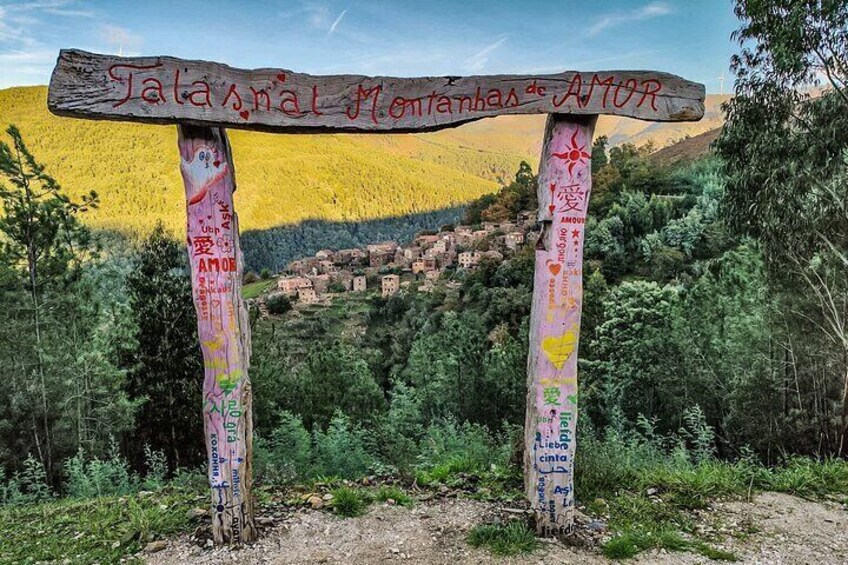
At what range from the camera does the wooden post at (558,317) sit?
146 inches

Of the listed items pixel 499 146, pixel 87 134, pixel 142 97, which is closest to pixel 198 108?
pixel 142 97

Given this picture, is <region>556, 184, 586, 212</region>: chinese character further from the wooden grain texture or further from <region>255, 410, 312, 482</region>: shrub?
<region>255, 410, 312, 482</region>: shrub

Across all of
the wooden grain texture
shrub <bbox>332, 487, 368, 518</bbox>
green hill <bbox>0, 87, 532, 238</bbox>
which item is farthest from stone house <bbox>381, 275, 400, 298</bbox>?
the wooden grain texture

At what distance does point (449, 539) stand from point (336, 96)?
3218 millimetres

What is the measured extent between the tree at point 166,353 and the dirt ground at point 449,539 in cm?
855

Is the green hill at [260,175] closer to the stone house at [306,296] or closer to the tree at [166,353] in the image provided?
the stone house at [306,296]

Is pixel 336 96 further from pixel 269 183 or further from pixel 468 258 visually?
pixel 269 183

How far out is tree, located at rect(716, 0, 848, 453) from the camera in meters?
7.96

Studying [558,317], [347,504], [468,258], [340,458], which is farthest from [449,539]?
[468,258]

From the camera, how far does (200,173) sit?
353 cm

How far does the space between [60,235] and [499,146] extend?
154 m

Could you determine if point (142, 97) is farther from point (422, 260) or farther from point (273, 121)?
point (422, 260)

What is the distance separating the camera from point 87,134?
80.4 metres

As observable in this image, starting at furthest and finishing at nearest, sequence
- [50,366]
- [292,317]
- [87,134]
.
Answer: [87,134], [292,317], [50,366]
